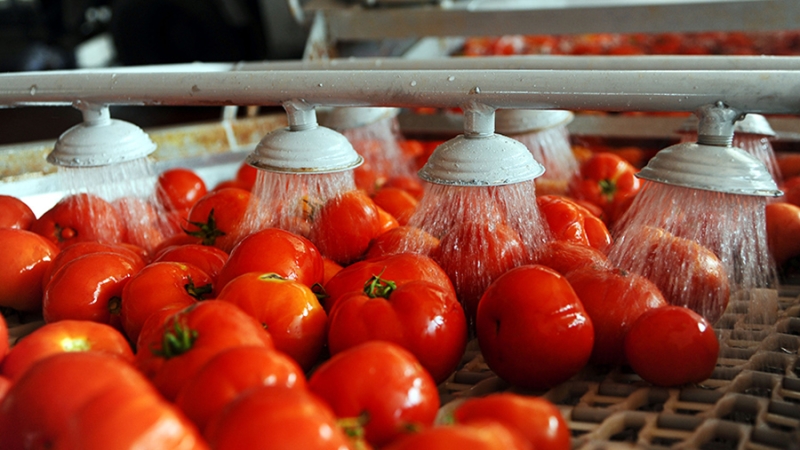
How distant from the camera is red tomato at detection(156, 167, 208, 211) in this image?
218 cm

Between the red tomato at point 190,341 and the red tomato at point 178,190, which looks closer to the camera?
the red tomato at point 190,341

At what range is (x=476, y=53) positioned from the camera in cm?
457

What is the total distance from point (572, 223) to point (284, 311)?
73 centimetres

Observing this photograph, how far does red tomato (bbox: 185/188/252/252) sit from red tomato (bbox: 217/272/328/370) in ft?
1.62

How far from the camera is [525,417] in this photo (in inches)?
35.1

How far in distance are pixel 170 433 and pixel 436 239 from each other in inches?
33.9

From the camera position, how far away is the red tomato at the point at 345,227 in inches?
64.8

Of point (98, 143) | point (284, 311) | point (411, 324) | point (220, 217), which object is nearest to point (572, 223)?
point (411, 324)

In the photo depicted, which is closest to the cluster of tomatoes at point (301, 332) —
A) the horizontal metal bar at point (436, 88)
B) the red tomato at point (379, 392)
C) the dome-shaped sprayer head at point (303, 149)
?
the red tomato at point (379, 392)

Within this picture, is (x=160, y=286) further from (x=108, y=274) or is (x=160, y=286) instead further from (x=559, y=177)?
(x=559, y=177)

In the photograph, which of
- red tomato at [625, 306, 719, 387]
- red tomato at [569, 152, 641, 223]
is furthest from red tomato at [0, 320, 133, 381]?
red tomato at [569, 152, 641, 223]

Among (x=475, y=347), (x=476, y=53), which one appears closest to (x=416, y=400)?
(x=475, y=347)

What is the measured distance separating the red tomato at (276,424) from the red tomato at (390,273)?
539 millimetres

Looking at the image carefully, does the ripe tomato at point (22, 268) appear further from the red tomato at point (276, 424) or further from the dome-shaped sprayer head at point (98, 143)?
the red tomato at point (276, 424)
